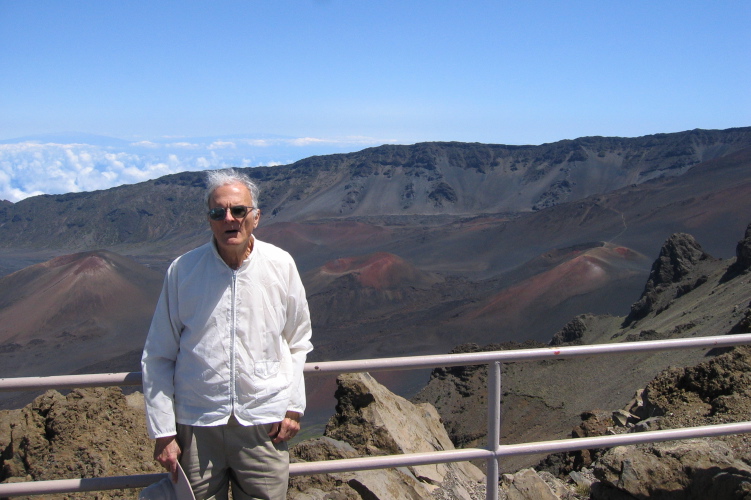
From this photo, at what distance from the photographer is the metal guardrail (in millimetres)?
2424

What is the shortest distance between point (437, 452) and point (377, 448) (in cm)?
193

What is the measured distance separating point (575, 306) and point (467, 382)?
16.7 metres

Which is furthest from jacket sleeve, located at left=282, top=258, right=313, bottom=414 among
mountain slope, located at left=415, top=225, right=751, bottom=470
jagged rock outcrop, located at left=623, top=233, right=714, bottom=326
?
jagged rock outcrop, located at left=623, top=233, right=714, bottom=326

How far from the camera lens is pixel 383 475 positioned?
3568 millimetres

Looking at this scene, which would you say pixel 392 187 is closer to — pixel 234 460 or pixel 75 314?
pixel 75 314

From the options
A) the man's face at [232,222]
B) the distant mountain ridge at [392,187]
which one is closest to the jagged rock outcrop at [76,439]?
the man's face at [232,222]

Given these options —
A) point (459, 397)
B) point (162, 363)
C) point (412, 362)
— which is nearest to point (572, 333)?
point (459, 397)

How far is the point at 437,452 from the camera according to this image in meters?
2.62

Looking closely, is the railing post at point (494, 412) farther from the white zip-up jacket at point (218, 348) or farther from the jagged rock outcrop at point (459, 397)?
the jagged rock outcrop at point (459, 397)

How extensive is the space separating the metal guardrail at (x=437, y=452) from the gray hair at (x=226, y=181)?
0.72m

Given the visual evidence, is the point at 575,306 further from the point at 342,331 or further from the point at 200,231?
the point at 200,231

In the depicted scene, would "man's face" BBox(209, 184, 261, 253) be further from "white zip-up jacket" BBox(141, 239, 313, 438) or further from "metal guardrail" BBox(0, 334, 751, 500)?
"metal guardrail" BBox(0, 334, 751, 500)

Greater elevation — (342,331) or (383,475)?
(383,475)

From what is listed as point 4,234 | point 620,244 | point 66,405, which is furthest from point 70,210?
point 66,405
